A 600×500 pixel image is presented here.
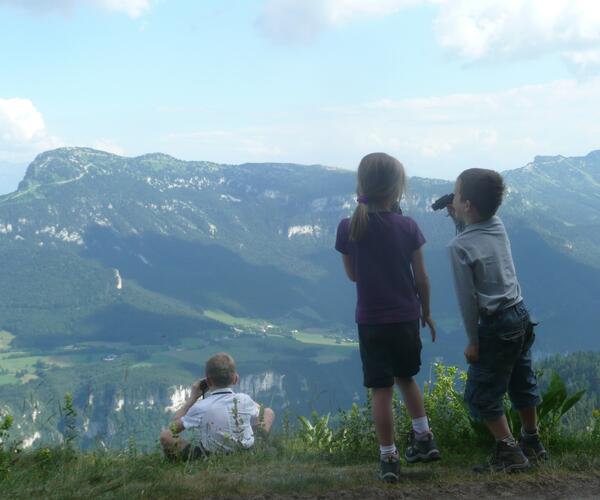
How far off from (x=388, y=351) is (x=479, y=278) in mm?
808

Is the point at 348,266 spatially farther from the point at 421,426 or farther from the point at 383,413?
the point at 421,426

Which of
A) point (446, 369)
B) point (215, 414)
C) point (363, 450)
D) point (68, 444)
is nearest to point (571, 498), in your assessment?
point (363, 450)

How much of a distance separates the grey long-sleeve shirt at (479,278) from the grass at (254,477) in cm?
100

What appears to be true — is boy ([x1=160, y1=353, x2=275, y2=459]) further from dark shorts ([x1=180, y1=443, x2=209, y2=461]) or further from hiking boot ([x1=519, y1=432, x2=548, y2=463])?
hiking boot ([x1=519, y1=432, x2=548, y2=463])

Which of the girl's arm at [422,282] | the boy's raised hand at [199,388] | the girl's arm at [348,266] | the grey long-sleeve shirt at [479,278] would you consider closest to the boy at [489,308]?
the grey long-sleeve shirt at [479,278]

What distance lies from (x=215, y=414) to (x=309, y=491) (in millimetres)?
1905

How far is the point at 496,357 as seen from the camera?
17.4ft

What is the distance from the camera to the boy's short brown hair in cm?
688

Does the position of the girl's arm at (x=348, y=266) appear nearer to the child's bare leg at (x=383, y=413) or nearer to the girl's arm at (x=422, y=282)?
the girl's arm at (x=422, y=282)

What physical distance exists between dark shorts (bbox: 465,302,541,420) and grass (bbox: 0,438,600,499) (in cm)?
50

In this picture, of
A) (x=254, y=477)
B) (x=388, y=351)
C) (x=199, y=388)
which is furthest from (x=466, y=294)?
(x=199, y=388)

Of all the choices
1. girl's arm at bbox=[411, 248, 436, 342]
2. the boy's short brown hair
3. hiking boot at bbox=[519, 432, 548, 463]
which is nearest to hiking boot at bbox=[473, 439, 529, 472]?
hiking boot at bbox=[519, 432, 548, 463]

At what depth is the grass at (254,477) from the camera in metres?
4.95

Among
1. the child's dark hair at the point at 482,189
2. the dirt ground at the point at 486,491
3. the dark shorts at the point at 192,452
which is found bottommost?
the dark shorts at the point at 192,452
